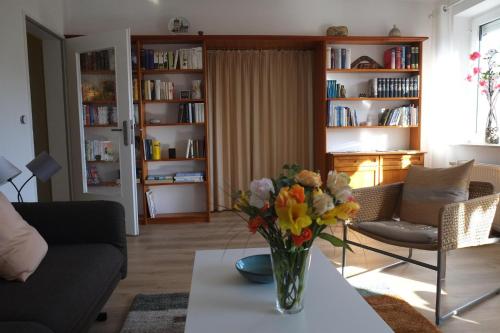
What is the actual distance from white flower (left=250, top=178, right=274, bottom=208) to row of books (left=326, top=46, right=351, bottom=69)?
3451 mm

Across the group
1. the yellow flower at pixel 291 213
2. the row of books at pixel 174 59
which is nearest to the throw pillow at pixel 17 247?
the yellow flower at pixel 291 213

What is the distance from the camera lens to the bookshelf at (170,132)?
13.4ft

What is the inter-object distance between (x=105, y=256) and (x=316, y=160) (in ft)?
10.7

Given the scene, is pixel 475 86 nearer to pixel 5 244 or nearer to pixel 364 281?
pixel 364 281

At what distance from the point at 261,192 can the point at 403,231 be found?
134 cm

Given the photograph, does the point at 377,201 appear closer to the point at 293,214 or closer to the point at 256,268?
the point at 256,268

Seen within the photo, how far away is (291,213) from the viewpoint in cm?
105

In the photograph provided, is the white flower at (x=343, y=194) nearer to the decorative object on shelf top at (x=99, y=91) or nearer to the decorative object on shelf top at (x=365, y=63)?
the decorative object on shelf top at (x=99, y=91)

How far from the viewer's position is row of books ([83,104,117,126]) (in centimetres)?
381

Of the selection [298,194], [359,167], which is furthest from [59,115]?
[298,194]

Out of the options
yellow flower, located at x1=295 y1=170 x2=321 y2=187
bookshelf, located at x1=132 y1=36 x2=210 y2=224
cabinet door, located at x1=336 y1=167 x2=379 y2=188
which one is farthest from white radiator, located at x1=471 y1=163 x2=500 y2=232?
yellow flower, located at x1=295 y1=170 x2=321 y2=187

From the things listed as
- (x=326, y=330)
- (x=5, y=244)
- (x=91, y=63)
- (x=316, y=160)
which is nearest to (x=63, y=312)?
(x=5, y=244)

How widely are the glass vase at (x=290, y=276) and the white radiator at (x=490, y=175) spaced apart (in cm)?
274

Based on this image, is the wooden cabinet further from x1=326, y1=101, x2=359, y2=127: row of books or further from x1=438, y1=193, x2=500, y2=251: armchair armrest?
x1=438, y1=193, x2=500, y2=251: armchair armrest
